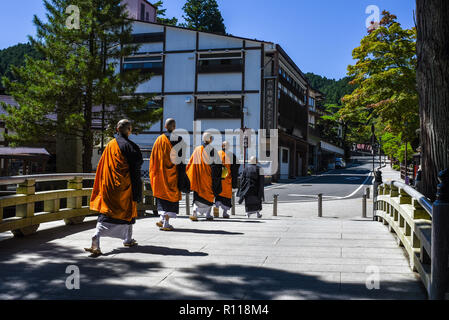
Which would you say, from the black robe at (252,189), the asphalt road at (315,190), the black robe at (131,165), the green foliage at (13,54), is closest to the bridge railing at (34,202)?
the black robe at (131,165)

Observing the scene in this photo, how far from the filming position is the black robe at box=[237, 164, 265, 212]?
11.0 metres

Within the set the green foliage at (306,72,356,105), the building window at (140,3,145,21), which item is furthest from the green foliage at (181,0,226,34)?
the green foliage at (306,72,356,105)

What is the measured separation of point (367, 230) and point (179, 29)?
28.4 meters

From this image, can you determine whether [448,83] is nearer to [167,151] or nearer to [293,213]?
[167,151]

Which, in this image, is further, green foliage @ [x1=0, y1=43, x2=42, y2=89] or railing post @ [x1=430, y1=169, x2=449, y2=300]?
green foliage @ [x1=0, y1=43, x2=42, y2=89]

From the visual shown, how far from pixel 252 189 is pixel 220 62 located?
22.8 metres

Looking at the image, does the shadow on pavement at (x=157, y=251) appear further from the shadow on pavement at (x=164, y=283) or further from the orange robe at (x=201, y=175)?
the orange robe at (x=201, y=175)

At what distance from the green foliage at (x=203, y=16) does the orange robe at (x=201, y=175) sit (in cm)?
4534

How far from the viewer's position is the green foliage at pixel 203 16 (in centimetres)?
5191

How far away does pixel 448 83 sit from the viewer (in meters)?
5.43

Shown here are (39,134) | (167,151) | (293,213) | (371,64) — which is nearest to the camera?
(167,151)

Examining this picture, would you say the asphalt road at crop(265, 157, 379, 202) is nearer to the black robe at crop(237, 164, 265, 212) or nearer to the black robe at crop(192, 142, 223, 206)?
the black robe at crop(237, 164, 265, 212)

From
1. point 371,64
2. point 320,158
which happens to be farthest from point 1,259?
point 320,158

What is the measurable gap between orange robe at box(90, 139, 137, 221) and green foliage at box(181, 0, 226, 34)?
4882 cm
